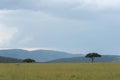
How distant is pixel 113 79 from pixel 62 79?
4259mm

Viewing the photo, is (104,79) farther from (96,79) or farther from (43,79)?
(43,79)

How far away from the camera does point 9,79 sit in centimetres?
3962

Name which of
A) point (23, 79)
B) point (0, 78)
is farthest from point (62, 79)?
point (0, 78)

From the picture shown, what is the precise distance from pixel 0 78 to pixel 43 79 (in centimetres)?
403

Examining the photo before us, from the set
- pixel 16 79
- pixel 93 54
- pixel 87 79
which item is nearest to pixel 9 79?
pixel 16 79

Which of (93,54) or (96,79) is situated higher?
(93,54)

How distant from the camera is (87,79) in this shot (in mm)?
39000

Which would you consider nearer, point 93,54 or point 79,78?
point 79,78

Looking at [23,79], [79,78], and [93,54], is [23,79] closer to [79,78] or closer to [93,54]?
[79,78]

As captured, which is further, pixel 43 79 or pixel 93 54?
pixel 93 54

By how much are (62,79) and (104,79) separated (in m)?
3.54

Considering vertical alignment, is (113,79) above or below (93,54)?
below

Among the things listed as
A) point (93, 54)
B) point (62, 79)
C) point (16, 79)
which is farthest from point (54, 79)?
point (93, 54)

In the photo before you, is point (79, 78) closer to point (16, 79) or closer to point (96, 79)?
point (96, 79)
